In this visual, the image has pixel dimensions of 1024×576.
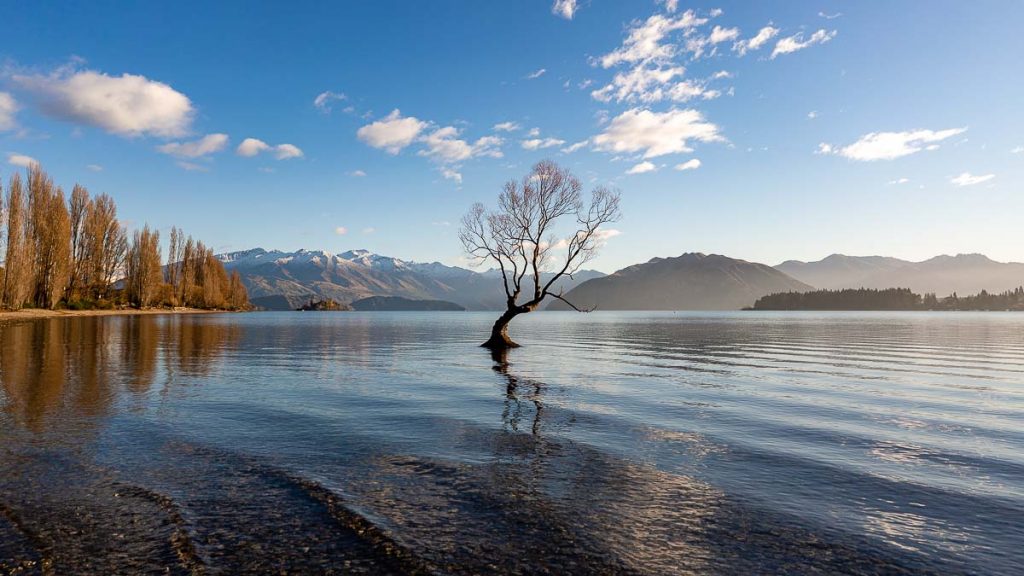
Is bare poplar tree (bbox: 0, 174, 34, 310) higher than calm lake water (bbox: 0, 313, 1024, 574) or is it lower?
higher

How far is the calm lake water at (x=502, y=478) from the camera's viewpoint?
7789mm

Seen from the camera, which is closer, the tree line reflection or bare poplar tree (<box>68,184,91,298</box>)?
the tree line reflection

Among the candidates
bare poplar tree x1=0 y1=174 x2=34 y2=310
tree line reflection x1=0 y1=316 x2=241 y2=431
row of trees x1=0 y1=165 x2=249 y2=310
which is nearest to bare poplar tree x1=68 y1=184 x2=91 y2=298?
row of trees x1=0 y1=165 x2=249 y2=310

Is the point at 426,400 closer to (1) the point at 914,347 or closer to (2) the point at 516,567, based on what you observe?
(2) the point at 516,567

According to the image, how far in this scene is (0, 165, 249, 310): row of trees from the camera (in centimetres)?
10269

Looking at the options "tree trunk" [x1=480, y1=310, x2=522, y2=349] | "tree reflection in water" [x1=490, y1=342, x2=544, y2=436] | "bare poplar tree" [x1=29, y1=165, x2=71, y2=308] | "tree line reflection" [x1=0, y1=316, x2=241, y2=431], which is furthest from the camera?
"bare poplar tree" [x1=29, y1=165, x2=71, y2=308]

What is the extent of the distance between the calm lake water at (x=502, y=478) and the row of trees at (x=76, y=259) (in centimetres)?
10827

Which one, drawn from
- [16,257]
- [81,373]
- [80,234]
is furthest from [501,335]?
[80,234]

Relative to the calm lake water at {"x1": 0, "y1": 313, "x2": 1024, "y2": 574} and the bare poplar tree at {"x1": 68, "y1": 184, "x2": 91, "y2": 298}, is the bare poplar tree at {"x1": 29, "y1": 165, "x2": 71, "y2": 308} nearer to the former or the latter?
the bare poplar tree at {"x1": 68, "y1": 184, "x2": 91, "y2": 298}

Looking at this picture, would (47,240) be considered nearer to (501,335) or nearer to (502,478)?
(501,335)

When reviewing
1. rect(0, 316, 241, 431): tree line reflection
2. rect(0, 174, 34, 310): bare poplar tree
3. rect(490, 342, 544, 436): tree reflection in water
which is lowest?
rect(490, 342, 544, 436): tree reflection in water

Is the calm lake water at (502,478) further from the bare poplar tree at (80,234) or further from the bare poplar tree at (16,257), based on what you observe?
the bare poplar tree at (80,234)

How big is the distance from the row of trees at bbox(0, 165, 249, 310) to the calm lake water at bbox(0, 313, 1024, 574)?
4263 inches

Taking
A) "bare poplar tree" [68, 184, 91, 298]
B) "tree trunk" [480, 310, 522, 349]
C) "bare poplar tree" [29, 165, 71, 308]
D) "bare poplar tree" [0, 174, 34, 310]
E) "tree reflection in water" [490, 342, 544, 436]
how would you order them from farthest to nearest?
"bare poplar tree" [68, 184, 91, 298] < "bare poplar tree" [29, 165, 71, 308] < "bare poplar tree" [0, 174, 34, 310] < "tree trunk" [480, 310, 522, 349] < "tree reflection in water" [490, 342, 544, 436]
